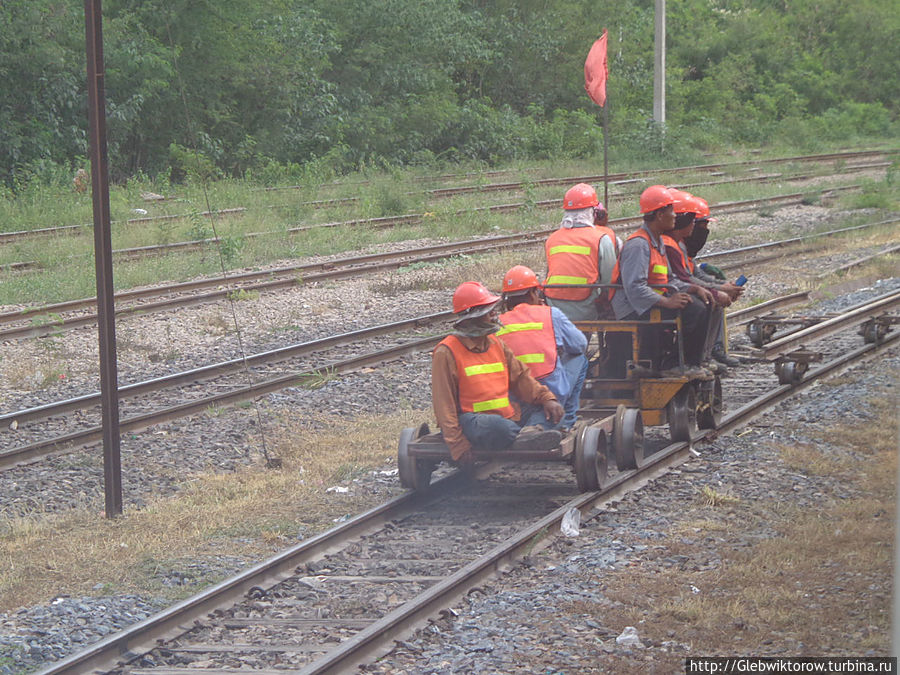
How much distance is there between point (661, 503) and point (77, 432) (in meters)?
5.20

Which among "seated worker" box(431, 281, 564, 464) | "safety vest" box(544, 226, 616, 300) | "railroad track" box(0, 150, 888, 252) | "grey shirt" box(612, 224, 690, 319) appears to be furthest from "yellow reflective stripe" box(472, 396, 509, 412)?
"railroad track" box(0, 150, 888, 252)

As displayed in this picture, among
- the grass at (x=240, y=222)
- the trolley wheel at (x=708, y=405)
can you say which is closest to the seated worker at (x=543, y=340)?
the trolley wheel at (x=708, y=405)

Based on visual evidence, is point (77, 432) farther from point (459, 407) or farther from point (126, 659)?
point (126, 659)

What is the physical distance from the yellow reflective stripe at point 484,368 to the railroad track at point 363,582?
0.98 m

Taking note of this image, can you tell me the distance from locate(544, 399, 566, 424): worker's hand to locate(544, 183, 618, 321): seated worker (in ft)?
5.47

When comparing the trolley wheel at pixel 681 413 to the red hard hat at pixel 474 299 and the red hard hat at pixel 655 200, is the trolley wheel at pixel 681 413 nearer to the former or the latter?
the red hard hat at pixel 655 200

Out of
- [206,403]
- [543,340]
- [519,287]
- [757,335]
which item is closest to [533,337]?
[543,340]

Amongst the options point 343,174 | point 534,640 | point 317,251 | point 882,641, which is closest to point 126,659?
point 534,640

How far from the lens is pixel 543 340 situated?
24.4 ft

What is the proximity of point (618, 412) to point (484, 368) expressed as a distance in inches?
49.0

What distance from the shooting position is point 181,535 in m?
7.04

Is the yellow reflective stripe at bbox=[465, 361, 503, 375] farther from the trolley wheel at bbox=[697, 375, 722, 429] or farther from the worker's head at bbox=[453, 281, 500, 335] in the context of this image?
the trolley wheel at bbox=[697, 375, 722, 429]

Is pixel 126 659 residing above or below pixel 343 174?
below

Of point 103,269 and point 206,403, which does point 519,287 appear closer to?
point 103,269
